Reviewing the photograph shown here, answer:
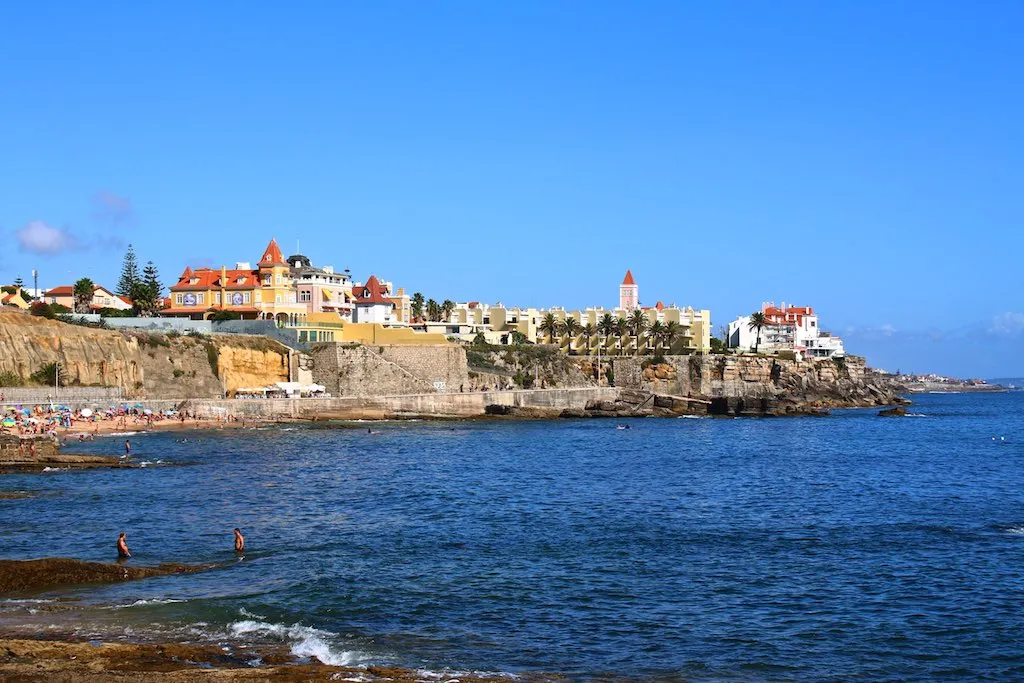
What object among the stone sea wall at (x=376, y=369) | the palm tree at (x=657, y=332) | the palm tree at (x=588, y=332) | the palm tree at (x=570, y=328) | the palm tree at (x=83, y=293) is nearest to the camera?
the stone sea wall at (x=376, y=369)

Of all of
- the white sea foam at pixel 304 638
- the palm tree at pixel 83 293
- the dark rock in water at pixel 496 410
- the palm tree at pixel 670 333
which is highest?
the palm tree at pixel 83 293

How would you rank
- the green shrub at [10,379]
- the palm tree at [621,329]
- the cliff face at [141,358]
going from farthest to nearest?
the palm tree at [621,329], the cliff face at [141,358], the green shrub at [10,379]

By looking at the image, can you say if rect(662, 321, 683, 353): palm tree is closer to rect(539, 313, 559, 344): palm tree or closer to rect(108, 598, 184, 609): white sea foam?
rect(539, 313, 559, 344): palm tree

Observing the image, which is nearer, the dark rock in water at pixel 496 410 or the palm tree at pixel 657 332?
the dark rock in water at pixel 496 410

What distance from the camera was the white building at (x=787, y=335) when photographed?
144m

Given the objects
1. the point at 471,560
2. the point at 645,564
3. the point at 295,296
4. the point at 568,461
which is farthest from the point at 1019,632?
the point at 295,296

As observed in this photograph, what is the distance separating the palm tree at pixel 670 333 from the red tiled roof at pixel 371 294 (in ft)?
113

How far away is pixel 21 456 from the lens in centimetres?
4566

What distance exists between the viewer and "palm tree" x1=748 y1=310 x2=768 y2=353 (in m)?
140

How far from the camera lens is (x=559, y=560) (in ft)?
90.3

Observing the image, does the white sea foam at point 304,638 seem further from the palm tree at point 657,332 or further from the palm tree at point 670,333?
the palm tree at point 670,333

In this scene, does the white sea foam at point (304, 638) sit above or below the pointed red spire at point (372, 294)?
below

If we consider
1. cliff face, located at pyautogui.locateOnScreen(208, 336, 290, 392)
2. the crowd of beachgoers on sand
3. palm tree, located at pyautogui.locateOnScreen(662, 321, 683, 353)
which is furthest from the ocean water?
palm tree, located at pyautogui.locateOnScreen(662, 321, 683, 353)

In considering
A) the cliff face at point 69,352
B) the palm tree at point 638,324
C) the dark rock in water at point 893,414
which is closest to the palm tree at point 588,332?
the palm tree at point 638,324
